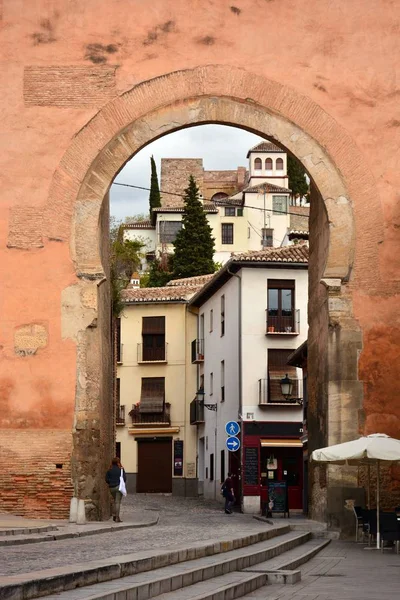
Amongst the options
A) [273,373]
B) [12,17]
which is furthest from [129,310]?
[12,17]

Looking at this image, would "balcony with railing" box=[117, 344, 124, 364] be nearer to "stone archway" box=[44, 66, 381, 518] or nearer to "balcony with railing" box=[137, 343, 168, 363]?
"balcony with railing" box=[137, 343, 168, 363]

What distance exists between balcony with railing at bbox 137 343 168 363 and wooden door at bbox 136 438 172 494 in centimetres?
317

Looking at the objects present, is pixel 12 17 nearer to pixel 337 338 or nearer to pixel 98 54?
pixel 98 54

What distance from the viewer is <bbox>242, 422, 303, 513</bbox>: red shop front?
36.0 m

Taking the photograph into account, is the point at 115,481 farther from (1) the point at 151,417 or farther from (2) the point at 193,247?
(2) the point at 193,247

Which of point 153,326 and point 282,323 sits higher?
point 153,326

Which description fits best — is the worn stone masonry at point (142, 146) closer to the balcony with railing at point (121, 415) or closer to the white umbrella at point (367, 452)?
the white umbrella at point (367, 452)

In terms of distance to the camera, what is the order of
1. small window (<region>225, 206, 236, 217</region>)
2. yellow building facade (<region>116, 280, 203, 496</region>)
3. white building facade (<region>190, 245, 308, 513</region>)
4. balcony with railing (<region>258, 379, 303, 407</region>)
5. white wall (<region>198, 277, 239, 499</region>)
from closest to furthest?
white building facade (<region>190, 245, 308, 513</region>) < balcony with railing (<region>258, 379, 303, 407</region>) < white wall (<region>198, 277, 239, 499</region>) < yellow building facade (<region>116, 280, 203, 496</region>) < small window (<region>225, 206, 236, 217</region>)

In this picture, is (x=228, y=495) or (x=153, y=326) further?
(x=153, y=326)

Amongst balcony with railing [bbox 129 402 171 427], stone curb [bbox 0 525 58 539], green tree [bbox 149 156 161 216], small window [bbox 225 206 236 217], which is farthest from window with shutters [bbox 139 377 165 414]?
green tree [bbox 149 156 161 216]

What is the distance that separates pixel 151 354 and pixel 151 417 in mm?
2549

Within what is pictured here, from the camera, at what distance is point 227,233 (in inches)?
3605

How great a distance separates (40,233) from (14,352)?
1942mm

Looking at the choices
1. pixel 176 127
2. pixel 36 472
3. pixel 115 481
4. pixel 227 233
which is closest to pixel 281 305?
pixel 176 127
